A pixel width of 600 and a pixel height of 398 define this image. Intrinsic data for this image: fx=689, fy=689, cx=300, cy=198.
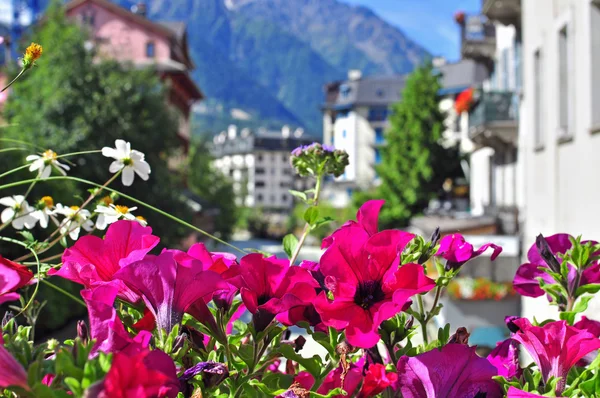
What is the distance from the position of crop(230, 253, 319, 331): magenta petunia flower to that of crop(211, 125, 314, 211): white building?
10500 centimetres

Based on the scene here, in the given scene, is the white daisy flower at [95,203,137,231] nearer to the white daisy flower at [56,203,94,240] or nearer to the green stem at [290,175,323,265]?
the white daisy flower at [56,203,94,240]

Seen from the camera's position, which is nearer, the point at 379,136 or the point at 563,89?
the point at 563,89

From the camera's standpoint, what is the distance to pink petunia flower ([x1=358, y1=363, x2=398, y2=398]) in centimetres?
72

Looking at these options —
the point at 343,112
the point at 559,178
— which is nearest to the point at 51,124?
the point at 559,178

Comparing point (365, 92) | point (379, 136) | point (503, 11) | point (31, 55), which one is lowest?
point (31, 55)

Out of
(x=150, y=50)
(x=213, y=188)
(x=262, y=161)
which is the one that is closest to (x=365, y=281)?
(x=150, y=50)

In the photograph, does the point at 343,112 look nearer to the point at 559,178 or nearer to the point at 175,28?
the point at 175,28

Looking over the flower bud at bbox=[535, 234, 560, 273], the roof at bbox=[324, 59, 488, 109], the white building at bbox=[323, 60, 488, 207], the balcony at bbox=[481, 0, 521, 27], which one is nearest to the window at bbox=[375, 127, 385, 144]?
the white building at bbox=[323, 60, 488, 207]

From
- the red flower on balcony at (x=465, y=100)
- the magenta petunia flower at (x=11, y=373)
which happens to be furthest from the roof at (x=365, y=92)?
the magenta petunia flower at (x=11, y=373)

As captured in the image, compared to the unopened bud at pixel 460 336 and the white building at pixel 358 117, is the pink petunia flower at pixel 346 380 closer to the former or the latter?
the unopened bud at pixel 460 336

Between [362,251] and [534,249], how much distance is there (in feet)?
1.38

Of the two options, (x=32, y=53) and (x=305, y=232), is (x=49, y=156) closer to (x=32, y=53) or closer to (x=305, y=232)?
(x=32, y=53)

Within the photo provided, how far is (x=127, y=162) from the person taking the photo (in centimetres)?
122

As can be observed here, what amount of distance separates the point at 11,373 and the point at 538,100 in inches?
409
